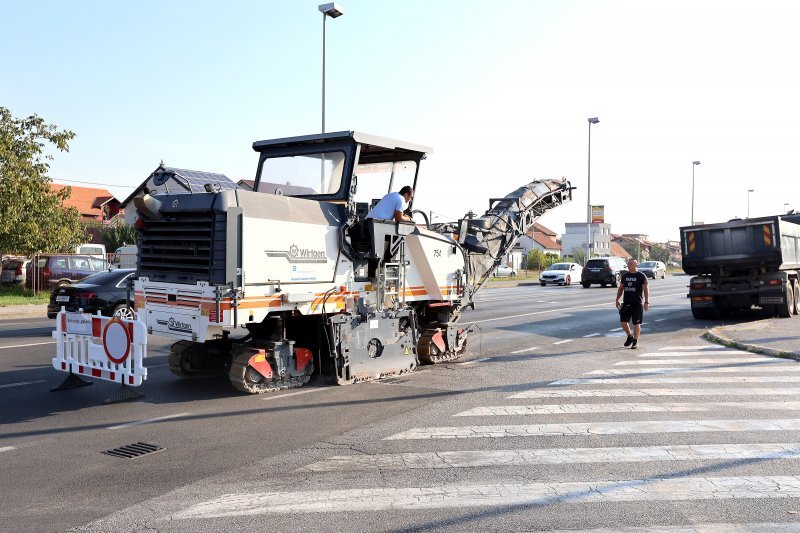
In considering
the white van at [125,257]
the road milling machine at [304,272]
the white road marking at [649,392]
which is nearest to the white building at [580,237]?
the white van at [125,257]

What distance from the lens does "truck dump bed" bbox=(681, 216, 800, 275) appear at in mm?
17375

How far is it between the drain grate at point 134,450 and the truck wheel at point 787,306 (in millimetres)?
16558

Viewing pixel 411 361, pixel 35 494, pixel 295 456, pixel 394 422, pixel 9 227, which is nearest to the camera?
pixel 35 494

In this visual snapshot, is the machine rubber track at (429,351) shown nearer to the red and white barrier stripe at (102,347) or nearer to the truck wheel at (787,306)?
the red and white barrier stripe at (102,347)

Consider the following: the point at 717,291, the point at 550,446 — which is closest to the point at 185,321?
the point at 550,446

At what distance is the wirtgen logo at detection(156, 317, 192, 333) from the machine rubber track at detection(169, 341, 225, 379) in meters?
1.16

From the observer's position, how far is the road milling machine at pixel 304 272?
7.75m

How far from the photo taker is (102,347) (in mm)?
7934

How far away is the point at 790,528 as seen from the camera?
437cm

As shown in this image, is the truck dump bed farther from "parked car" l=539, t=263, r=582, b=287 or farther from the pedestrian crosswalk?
"parked car" l=539, t=263, r=582, b=287

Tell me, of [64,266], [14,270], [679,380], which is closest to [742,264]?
[679,380]

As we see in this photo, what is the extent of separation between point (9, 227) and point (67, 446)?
2022 cm

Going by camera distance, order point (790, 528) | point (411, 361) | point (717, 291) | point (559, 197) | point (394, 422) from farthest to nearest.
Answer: point (717, 291), point (559, 197), point (411, 361), point (394, 422), point (790, 528)

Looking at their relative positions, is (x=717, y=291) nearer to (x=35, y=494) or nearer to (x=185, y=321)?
(x=185, y=321)
